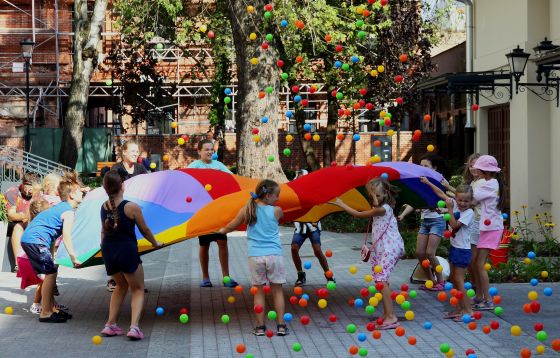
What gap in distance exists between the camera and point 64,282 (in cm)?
1309

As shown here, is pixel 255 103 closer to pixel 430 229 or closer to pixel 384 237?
pixel 430 229

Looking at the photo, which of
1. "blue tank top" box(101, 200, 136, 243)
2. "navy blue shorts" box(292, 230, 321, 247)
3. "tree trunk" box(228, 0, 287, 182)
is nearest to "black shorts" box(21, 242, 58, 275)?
"blue tank top" box(101, 200, 136, 243)

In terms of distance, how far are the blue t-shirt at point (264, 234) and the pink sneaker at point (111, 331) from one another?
4.83ft

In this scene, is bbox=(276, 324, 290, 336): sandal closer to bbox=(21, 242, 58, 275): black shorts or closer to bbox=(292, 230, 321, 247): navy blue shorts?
bbox=(21, 242, 58, 275): black shorts

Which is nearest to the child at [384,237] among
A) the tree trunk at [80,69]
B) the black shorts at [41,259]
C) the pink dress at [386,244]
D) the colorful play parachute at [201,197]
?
the pink dress at [386,244]

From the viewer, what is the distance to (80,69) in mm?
29312

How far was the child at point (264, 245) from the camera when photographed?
30.2 feet

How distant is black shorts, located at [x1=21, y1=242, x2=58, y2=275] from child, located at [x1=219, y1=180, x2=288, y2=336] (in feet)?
7.33

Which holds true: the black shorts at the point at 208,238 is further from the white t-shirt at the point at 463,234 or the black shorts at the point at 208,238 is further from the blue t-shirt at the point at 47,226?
the white t-shirt at the point at 463,234

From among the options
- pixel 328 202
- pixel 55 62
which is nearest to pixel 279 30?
pixel 328 202

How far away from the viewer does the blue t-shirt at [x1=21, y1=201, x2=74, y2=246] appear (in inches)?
402

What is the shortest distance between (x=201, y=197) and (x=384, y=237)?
2009 millimetres

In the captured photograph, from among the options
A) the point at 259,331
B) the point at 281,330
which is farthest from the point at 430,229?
the point at 259,331

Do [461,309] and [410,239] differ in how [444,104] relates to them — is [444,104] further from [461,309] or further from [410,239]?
[461,309]
